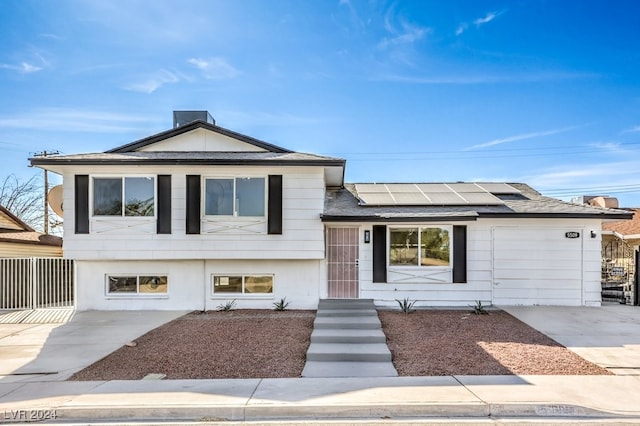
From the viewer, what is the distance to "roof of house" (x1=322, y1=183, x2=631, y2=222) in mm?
10438

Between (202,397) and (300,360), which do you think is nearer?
(202,397)

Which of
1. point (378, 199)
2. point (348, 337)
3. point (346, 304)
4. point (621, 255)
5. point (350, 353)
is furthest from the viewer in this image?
A: point (621, 255)

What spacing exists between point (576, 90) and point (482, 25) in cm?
530

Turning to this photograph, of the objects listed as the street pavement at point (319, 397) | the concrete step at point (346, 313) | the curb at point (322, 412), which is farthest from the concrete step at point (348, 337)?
the curb at point (322, 412)

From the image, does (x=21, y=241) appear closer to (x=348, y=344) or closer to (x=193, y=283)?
(x=193, y=283)

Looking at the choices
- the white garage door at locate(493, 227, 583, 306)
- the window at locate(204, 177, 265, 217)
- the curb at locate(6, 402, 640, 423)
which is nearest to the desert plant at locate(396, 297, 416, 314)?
the white garage door at locate(493, 227, 583, 306)

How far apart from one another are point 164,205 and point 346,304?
578cm

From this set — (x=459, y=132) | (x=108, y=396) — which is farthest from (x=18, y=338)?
(x=459, y=132)

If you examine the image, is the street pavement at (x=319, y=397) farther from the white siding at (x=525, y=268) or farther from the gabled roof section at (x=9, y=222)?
the gabled roof section at (x=9, y=222)

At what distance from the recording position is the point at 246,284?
36.3 ft

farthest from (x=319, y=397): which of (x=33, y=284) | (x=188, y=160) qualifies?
(x=33, y=284)

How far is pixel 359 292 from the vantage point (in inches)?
430

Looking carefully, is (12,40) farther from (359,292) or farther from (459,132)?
(459,132)

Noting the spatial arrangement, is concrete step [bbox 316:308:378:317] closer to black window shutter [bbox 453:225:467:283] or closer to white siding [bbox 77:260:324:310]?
white siding [bbox 77:260:324:310]
